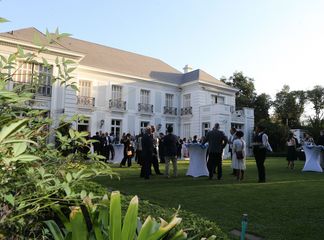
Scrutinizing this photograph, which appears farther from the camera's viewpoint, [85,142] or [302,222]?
[302,222]

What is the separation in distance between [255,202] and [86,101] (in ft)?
75.5

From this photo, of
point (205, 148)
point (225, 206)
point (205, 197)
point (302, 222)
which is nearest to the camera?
point (302, 222)

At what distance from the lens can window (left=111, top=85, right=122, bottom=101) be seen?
3056cm

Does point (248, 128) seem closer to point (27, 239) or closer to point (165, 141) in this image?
point (165, 141)

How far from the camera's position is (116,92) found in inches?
1212

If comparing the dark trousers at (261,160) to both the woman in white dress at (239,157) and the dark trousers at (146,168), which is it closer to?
the woman in white dress at (239,157)

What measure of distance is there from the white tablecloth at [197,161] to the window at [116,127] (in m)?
18.7

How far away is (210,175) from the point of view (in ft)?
36.1

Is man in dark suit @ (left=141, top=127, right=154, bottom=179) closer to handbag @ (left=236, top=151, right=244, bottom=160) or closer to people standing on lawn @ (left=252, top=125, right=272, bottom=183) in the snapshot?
handbag @ (left=236, top=151, right=244, bottom=160)

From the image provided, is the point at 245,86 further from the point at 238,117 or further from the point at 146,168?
the point at 146,168

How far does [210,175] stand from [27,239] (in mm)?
9044

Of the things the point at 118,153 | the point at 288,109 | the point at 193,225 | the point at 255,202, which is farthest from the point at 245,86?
the point at 193,225

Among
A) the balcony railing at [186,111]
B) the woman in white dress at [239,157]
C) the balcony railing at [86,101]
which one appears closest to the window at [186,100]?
the balcony railing at [186,111]

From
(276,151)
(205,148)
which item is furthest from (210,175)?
(276,151)
